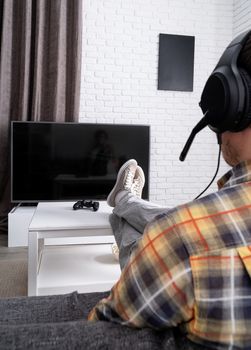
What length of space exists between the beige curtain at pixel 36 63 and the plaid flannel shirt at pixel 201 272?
2.60 meters

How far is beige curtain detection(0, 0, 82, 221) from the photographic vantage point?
2.76 metres

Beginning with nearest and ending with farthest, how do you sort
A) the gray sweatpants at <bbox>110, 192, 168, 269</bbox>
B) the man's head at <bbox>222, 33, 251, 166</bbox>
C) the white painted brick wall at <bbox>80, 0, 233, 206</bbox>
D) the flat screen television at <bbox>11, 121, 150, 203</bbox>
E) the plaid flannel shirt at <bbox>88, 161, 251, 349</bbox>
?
1. the plaid flannel shirt at <bbox>88, 161, 251, 349</bbox>
2. the man's head at <bbox>222, 33, 251, 166</bbox>
3. the gray sweatpants at <bbox>110, 192, 168, 269</bbox>
4. the flat screen television at <bbox>11, 121, 150, 203</bbox>
5. the white painted brick wall at <bbox>80, 0, 233, 206</bbox>

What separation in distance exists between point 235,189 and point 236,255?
0.27 ft

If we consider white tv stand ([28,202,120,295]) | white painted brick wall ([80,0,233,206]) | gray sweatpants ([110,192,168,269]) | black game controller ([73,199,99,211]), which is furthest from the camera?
white painted brick wall ([80,0,233,206])

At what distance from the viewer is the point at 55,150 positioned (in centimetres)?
278

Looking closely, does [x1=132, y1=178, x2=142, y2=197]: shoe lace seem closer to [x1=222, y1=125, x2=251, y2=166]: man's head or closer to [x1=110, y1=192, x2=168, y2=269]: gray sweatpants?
[x1=110, y1=192, x2=168, y2=269]: gray sweatpants

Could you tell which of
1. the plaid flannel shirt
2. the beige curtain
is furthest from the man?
the beige curtain

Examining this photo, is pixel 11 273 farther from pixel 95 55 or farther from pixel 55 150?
pixel 95 55

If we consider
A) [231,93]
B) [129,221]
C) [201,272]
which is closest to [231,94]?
[231,93]

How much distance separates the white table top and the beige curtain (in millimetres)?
1149

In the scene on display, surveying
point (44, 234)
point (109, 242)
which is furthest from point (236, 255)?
point (109, 242)

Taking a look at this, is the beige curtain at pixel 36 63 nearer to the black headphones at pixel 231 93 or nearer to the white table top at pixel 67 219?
the white table top at pixel 67 219

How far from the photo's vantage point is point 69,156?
9.23 ft

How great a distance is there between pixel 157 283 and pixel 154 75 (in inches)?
117
